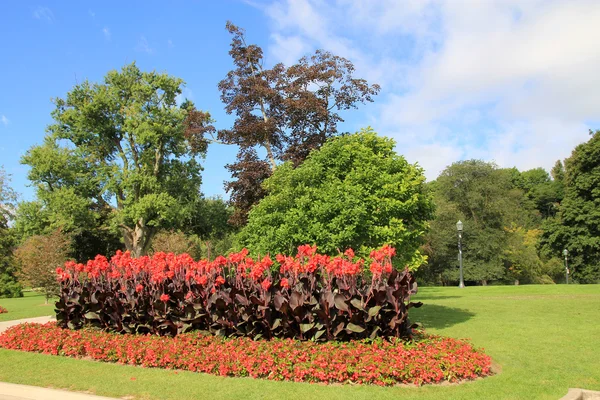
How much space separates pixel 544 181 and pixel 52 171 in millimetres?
70860

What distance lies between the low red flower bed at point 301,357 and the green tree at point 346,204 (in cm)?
316

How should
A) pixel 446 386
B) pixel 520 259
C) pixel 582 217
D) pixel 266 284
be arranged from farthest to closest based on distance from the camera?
pixel 520 259 < pixel 582 217 < pixel 266 284 < pixel 446 386

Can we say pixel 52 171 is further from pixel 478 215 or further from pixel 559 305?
pixel 478 215

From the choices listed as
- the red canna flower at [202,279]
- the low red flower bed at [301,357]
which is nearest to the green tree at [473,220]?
the red canna flower at [202,279]

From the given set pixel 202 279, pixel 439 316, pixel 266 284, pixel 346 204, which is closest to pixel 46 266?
pixel 202 279

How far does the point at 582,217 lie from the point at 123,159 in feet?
113

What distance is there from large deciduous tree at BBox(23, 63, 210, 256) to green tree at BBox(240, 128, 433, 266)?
801 inches

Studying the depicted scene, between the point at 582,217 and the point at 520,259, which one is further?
the point at 520,259

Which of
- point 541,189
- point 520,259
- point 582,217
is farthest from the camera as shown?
point 541,189

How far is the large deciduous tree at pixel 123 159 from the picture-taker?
30.9 meters

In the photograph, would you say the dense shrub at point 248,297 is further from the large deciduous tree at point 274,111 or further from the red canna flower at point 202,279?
the large deciduous tree at point 274,111

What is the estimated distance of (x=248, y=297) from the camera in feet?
27.1

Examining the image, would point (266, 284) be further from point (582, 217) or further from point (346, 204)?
point (582, 217)

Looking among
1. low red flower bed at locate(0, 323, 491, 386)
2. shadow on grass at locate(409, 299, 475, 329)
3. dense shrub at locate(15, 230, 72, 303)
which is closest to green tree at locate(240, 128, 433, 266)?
shadow on grass at locate(409, 299, 475, 329)
